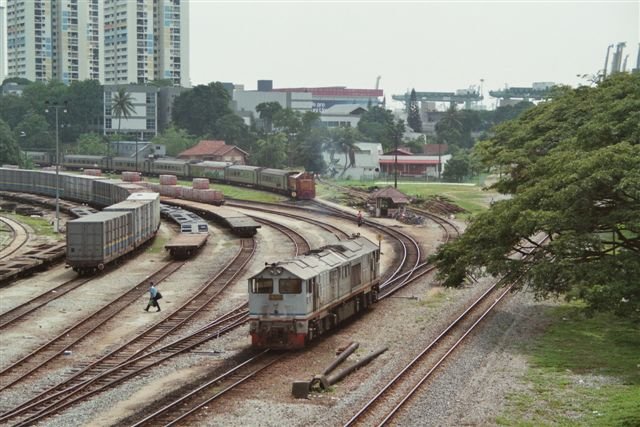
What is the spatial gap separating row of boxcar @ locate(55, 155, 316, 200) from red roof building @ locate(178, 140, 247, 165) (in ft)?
50.0

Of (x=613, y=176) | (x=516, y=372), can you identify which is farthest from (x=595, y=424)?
(x=613, y=176)

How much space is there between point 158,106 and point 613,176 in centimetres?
16675

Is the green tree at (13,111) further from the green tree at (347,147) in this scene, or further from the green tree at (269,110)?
the green tree at (347,147)

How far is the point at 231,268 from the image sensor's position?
52.7 metres

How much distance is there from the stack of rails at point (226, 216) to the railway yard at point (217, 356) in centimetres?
1373

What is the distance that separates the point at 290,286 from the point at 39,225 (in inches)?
1878

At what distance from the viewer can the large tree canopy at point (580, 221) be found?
107 feet

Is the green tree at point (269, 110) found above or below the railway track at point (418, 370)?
above

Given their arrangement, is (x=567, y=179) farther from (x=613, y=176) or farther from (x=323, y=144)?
(x=323, y=144)

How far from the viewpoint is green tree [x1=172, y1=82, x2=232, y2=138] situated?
175 meters

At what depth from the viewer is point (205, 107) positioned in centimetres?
17450

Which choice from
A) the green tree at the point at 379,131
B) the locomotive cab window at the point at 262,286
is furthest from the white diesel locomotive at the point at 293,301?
the green tree at the point at 379,131

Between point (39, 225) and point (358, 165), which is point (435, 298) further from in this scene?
point (358, 165)

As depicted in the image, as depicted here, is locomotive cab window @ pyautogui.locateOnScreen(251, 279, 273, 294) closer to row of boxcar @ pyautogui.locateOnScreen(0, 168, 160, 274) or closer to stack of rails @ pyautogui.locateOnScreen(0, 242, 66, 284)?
stack of rails @ pyautogui.locateOnScreen(0, 242, 66, 284)
